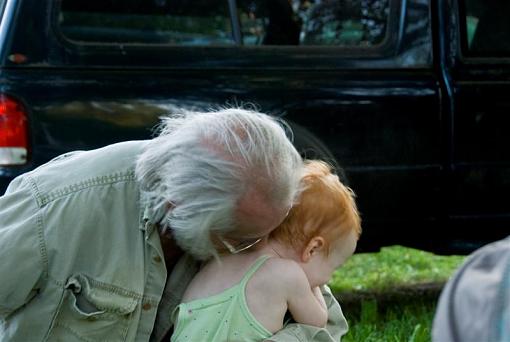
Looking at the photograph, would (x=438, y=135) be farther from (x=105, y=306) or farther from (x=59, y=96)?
(x=105, y=306)

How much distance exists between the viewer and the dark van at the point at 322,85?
3668 mm

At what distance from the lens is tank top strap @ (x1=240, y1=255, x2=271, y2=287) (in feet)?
8.28

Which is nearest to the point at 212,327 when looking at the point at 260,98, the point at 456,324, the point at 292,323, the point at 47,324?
the point at 292,323

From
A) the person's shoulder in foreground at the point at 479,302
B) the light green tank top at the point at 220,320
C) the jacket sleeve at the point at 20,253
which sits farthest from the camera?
the light green tank top at the point at 220,320

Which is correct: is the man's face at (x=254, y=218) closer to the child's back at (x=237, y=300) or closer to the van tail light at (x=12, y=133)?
the child's back at (x=237, y=300)

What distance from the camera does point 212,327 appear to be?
2508 mm

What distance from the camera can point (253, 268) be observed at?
2.54 m

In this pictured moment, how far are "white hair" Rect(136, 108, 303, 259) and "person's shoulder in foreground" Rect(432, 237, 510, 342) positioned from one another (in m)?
0.89

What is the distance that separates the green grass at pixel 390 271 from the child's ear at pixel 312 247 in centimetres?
263

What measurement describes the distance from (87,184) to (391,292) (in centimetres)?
310

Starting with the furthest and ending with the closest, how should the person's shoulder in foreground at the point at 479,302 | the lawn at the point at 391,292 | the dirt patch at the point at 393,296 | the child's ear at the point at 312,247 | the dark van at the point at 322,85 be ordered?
1. the dirt patch at the point at 393,296
2. the lawn at the point at 391,292
3. the dark van at the point at 322,85
4. the child's ear at the point at 312,247
5. the person's shoulder in foreground at the point at 479,302

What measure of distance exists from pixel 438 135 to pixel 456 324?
117 inches

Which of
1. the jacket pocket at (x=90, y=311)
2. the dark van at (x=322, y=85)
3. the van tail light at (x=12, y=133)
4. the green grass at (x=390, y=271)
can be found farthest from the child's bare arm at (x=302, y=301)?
the green grass at (x=390, y=271)

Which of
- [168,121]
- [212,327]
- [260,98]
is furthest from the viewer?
[260,98]
